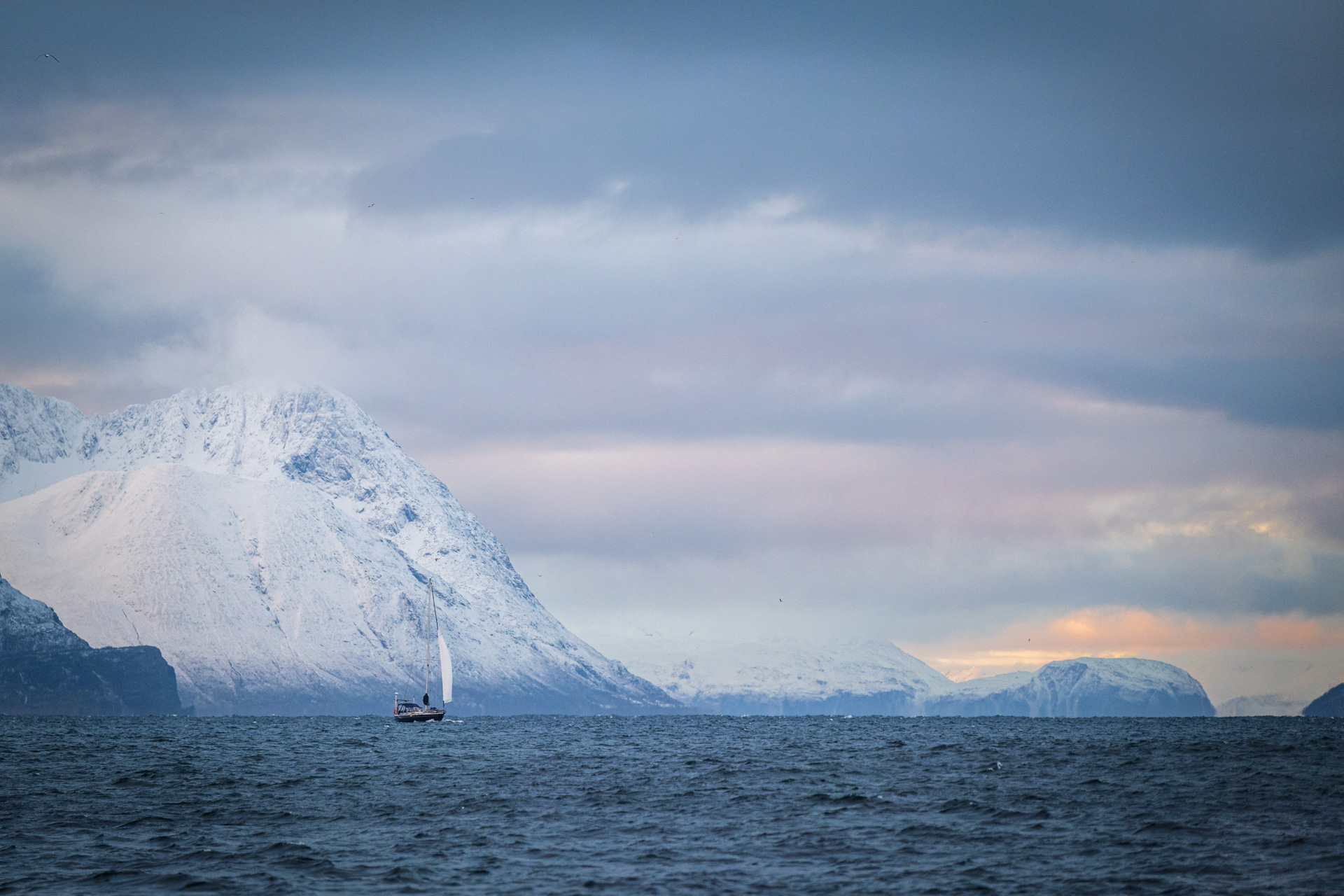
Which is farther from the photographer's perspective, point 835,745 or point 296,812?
point 835,745

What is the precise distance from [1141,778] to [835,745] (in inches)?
2335

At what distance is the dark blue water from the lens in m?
57.9

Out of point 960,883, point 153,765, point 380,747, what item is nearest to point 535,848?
point 960,883

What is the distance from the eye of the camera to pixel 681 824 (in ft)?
247

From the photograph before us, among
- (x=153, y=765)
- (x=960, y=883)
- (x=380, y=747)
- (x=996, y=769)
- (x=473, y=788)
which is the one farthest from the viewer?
(x=380, y=747)

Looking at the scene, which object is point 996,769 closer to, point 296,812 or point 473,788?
point 473,788

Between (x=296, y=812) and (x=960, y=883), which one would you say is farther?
(x=296, y=812)

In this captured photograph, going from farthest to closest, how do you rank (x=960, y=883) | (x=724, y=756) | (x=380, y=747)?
(x=380, y=747)
(x=724, y=756)
(x=960, y=883)

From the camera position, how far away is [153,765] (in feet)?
385

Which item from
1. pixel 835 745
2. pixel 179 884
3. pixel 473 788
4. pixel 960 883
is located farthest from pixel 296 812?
pixel 835 745

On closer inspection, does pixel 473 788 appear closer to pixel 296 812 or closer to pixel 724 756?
pixel 296 812

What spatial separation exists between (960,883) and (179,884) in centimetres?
3450

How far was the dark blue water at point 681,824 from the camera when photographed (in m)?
57.9

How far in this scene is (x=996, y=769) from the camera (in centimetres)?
10919
